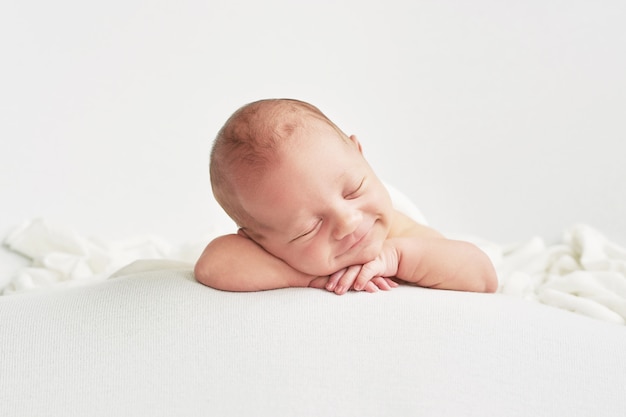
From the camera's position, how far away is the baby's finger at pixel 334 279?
1.43 metres

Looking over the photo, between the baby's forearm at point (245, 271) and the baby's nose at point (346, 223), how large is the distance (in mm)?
134

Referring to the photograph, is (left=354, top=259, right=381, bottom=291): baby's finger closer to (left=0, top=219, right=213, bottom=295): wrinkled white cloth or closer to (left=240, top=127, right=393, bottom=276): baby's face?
(left=240, top=127, right=393, bottom=276): baby's face

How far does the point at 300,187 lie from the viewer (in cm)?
137

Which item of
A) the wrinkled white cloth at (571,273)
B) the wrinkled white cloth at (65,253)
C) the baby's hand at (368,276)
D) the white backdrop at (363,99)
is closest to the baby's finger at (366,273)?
the baby's hand at (368,276)

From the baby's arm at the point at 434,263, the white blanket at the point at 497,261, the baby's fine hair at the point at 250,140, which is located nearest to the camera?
the baby's fine hair at the point at 250,140

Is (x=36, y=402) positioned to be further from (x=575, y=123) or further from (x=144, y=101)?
(x=575, y=123)

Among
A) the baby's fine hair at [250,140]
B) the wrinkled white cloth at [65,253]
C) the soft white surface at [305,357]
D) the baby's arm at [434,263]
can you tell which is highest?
the baby's fine hair at [250,140]

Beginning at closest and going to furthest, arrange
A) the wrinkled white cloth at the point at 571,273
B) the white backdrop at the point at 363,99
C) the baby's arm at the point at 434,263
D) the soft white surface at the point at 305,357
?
the soft white surface at the point at 305,357, the baby's arm at the point at 434,263, the wrinkled white cloth at the point at 571,273, the white backdrop at the point at 363,99

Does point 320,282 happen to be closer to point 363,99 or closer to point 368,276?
point 368,276

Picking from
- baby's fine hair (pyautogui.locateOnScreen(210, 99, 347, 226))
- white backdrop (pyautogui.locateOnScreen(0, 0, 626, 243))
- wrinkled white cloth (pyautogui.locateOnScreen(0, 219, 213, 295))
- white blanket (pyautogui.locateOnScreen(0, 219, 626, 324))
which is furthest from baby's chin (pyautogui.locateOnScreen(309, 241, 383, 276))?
white backdrop (pyautogui.locateOnScreen(0, 0, 626, 243))

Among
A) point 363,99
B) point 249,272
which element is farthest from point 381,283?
point 363,99

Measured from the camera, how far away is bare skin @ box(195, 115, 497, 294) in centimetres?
138

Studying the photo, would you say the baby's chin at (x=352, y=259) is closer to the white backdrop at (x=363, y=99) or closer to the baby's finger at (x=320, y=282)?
the baby's finger at (x=320, y=282)

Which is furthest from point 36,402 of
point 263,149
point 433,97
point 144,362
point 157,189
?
point 433,97
